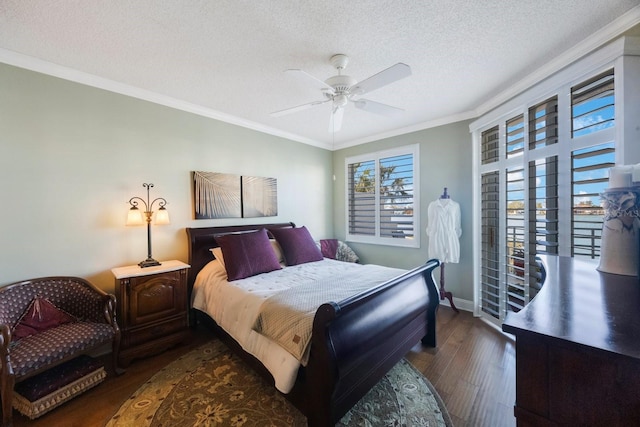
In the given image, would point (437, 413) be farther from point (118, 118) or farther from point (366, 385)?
point (118, 118)

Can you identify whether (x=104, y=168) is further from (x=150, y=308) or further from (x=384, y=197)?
(x=384, y=197)

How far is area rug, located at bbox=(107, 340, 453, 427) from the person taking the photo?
1677mm

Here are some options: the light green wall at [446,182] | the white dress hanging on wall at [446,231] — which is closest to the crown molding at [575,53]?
the light green wall at [446,182]

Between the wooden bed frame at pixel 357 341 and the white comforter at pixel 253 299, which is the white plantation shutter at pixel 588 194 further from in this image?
the white comforter at pixel 253 299

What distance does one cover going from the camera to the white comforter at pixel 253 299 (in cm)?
166

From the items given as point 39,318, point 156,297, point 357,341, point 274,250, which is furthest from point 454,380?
point 39,318

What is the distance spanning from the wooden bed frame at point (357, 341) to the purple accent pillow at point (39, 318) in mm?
1250

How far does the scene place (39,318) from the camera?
1.99 m

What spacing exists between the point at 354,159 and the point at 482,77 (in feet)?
8.05

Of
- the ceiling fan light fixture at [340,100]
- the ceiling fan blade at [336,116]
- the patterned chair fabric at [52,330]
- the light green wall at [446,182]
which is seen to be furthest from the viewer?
the light green wall at [446,182]

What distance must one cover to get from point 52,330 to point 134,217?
104 centimetres

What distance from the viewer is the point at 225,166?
11.2ft

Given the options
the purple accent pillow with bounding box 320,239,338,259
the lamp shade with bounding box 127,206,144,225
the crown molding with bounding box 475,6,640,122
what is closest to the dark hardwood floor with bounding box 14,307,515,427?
the lamp shade with bounding box 127,206,144,225

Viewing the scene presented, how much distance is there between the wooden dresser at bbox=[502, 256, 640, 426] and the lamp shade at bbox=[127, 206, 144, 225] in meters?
2.91
